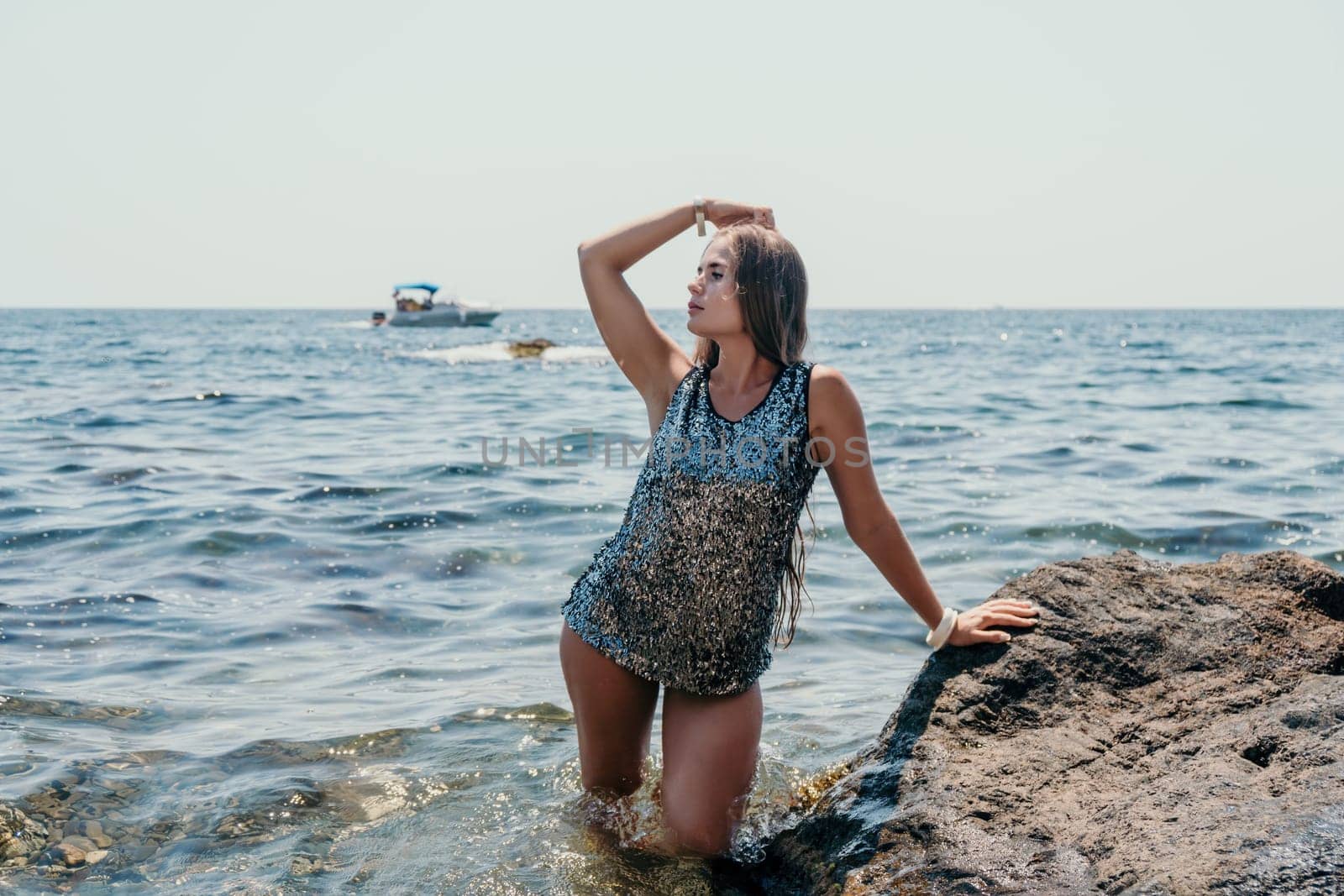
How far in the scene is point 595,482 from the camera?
1216 centimetres

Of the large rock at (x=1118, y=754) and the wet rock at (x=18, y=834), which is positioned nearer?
the large rock at (x=1118, y=754)

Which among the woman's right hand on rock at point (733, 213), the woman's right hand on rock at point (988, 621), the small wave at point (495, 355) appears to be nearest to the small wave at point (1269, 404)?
the woman's right hand on rock at point (988, 621)

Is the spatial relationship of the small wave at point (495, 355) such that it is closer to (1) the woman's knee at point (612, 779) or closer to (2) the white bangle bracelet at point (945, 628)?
(1) the woman's knee at point (612, 779)

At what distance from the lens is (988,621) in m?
3.66

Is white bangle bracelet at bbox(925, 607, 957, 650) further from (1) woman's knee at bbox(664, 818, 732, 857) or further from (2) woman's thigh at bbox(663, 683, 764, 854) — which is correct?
(1) woman's knee at bbox(664, 818, 732, 857)

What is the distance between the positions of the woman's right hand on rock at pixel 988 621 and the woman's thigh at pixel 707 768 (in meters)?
0.70

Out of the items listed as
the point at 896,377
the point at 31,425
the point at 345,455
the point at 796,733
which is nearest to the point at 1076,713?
the point at 796,733

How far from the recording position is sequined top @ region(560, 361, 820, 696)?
349 centimetres

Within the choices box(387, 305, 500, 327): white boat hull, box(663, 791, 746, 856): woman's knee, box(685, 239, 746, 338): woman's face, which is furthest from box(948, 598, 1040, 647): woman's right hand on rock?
box(387, 305, 500, 327): white boat hull

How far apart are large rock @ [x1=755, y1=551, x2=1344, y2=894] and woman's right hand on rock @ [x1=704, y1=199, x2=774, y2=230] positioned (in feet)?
4.86

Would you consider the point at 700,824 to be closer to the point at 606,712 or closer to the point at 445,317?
the point at 606,712

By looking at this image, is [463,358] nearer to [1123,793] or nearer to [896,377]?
[896,377]

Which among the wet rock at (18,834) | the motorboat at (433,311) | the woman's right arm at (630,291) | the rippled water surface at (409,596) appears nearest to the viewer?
the woman's right arm at (630,291)

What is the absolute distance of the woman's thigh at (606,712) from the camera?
12.1ft
